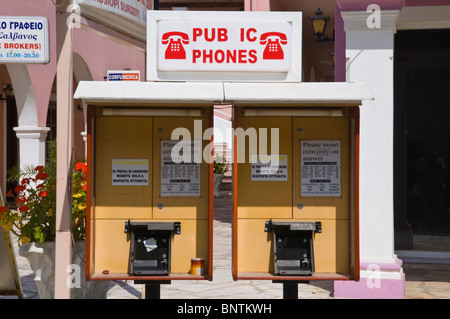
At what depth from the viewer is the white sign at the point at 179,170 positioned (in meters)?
5.94

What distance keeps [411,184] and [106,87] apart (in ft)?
28.7

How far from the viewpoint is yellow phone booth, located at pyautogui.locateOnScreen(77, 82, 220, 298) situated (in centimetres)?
593

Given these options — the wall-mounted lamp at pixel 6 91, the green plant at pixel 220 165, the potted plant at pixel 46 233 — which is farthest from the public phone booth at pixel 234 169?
the green plant at pixel 220 165

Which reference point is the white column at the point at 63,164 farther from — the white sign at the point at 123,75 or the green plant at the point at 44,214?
the white sign at the point at 123,75

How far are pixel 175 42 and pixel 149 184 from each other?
1248mm

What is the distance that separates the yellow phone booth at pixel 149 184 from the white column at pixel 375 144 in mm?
2938

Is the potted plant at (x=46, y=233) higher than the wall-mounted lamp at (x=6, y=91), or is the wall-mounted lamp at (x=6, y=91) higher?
the wall-mounted lamp at (x=6, y=91)

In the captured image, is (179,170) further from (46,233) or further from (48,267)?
(48,267)

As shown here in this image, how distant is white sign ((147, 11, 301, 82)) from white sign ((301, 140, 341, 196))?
25.1 inches

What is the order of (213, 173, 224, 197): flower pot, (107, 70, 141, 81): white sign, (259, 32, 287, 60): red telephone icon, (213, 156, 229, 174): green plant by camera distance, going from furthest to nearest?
1. (213, 156, 229, 174): green plant
2. (213, 173, 224, 197): flower pot
3. (107, 70, 141, 81): white sign
4. (259, 32, 287, 60): red telephone icon

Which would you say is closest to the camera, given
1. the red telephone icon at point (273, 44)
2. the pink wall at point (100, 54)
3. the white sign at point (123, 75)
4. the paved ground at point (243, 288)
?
the red telephone icon at point (273, 44)

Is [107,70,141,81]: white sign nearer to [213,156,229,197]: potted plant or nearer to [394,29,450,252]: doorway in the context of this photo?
[394,29,450,252]: doorway

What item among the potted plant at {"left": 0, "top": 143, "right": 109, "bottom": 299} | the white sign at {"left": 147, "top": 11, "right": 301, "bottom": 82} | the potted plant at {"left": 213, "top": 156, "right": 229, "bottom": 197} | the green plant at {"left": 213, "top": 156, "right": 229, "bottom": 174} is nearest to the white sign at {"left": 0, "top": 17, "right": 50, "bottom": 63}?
the white sign at {"left": 147, "top": 11, "right": 301, "bottom": 82}
